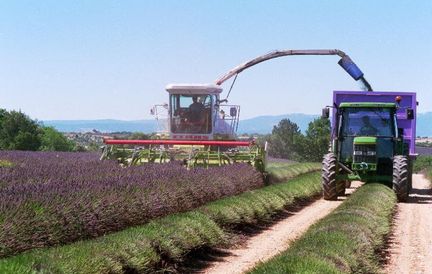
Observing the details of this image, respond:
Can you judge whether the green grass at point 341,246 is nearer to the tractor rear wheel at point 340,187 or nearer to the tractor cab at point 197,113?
the tractor rear wheel at point 340,187

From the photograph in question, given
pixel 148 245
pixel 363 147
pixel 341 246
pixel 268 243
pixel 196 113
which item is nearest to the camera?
pixel 341 246

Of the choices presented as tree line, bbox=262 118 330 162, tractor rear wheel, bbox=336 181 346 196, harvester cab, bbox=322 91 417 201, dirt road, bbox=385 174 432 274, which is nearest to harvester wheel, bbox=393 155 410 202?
harvester cab, bbox=322 91 417 201

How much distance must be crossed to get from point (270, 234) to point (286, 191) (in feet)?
17.4

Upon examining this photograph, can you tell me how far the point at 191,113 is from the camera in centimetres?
2475

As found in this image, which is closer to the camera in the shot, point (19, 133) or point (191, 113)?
point (191, 113)

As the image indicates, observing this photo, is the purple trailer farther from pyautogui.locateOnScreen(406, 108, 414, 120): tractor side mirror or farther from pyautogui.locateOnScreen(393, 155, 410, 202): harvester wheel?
pyautogui.locateOnScreen(393, 155, 410, 202): harvester wheel

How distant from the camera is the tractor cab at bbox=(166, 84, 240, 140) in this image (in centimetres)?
2458

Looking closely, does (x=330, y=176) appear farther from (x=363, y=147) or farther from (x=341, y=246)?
(x=341, y=246)

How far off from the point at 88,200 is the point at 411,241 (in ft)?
18.9

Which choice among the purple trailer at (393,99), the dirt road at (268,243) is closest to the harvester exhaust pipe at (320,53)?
the purple trailer at (393,99)

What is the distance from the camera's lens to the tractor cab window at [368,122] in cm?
2003

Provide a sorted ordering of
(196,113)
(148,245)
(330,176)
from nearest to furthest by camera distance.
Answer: (148,245)
(330,176)
(196,113)

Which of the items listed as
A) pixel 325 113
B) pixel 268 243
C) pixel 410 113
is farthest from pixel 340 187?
pixel 268 243

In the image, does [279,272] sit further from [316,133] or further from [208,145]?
[316,133]
